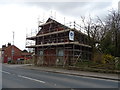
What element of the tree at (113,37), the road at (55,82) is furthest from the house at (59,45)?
the road at (55,82)

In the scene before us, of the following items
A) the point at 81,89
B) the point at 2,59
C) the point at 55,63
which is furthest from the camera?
the point at 2,59

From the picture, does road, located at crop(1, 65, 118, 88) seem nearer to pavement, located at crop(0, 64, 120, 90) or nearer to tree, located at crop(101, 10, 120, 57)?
pavement, located at crop(0, 64, 120, 90)

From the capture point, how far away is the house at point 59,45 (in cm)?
2949

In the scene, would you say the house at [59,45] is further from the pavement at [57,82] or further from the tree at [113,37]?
the pavement at [57,82]

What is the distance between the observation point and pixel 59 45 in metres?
31.8

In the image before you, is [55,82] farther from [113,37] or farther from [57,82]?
[113,37]

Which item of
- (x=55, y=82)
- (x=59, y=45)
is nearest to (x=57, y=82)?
(x=55, y=82)

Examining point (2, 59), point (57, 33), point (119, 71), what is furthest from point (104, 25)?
point (2, 59)

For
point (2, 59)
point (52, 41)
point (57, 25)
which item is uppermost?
point (57, 25)

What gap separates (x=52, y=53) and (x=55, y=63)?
2.36 metres

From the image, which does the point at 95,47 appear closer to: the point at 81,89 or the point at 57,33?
the point at 57,33

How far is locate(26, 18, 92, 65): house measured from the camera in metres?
29.5

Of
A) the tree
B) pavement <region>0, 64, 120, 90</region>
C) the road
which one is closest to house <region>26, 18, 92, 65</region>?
the tree

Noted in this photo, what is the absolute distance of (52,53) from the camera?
33.8 metres
